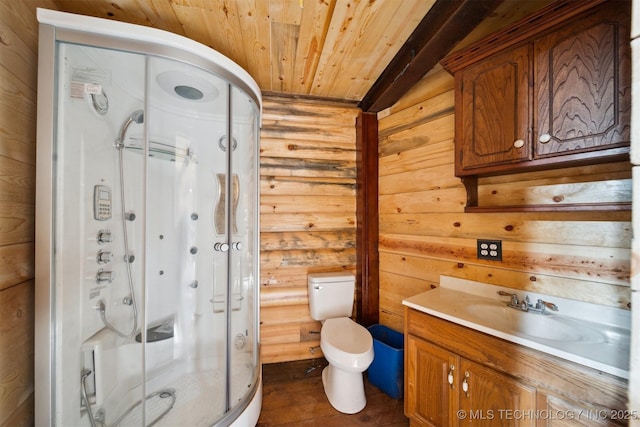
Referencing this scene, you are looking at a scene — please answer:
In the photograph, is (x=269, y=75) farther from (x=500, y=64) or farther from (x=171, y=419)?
(x=171, y=419)

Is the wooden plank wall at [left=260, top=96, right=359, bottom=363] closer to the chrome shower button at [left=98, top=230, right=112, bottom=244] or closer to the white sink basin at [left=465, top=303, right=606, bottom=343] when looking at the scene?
the chrome shower button at [left=98, top=230, right=112, bottom=244]

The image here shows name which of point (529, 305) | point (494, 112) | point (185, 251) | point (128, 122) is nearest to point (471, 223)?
point (529, 305)

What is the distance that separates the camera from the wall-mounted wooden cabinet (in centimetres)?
88

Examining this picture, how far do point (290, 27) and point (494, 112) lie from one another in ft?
4.02

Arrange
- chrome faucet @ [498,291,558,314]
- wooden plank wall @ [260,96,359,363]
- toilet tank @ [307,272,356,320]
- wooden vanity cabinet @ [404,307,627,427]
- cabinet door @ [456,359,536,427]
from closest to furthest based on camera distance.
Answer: wooden vanity cabinet @ [404,307,627,427] → cabinet door @ [456,359,536,427] → chrome faucet @ [498,291,558,314] → toilet tank @ [307,272,356,320] → wooden plank wall @ [260,96,359,363]

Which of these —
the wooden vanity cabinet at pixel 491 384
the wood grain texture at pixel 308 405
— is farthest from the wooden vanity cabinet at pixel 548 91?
the wood grain texture at pixel 308 405

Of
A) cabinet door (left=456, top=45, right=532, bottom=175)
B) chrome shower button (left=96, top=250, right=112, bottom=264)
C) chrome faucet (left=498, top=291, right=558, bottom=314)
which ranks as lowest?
chrome faucet (left=498, top=291, right=558, bottom=314)

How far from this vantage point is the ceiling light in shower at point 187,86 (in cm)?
128

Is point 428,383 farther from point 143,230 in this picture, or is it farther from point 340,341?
point 143,230

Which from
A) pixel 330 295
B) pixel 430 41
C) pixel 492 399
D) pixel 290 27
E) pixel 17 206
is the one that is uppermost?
pixel 290 27

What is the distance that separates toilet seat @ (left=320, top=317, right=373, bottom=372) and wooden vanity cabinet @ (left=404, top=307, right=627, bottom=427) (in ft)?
0.85

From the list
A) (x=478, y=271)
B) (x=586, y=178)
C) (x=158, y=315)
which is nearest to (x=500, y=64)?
(x=586, y=178)

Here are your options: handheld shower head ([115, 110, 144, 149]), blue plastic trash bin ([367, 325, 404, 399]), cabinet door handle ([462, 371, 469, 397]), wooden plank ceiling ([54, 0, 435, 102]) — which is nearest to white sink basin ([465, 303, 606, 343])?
cabinet door handle ([462, 371, 469, 397])

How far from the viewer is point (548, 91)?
102cm
